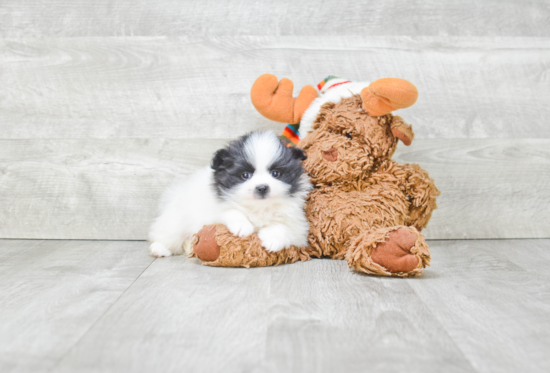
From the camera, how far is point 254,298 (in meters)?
0.96

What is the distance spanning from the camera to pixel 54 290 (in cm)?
103

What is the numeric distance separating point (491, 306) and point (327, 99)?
698 mm

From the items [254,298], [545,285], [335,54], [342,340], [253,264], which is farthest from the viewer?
[335,54]

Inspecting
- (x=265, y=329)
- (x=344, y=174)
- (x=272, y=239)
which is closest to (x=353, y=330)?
(x=265, y=329)

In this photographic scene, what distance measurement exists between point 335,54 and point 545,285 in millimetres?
955

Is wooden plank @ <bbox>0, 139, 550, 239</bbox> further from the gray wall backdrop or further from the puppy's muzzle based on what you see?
the puppy's muzzle

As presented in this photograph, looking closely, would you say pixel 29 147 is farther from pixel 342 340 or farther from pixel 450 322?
pixel 450 322

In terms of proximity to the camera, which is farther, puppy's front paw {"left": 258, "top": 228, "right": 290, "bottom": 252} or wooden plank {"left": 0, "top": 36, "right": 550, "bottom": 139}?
wooden plank {"left": 0, "top": 36, "right": 550, "bottom": 139}

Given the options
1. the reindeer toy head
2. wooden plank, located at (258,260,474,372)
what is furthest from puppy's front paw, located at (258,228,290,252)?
the reindeer toy head

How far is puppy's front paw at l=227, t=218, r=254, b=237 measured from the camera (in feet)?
3.88

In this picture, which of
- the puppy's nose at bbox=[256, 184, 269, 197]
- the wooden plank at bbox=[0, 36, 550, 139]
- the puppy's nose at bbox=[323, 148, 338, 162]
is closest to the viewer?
the puppy's nose at bbox=[256, 184, 269, 197]

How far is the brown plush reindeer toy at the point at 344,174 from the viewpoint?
1.20 m

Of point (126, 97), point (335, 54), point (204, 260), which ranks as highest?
point (335, 54)

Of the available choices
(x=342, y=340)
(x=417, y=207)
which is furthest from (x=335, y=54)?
(x=342, y=340)
